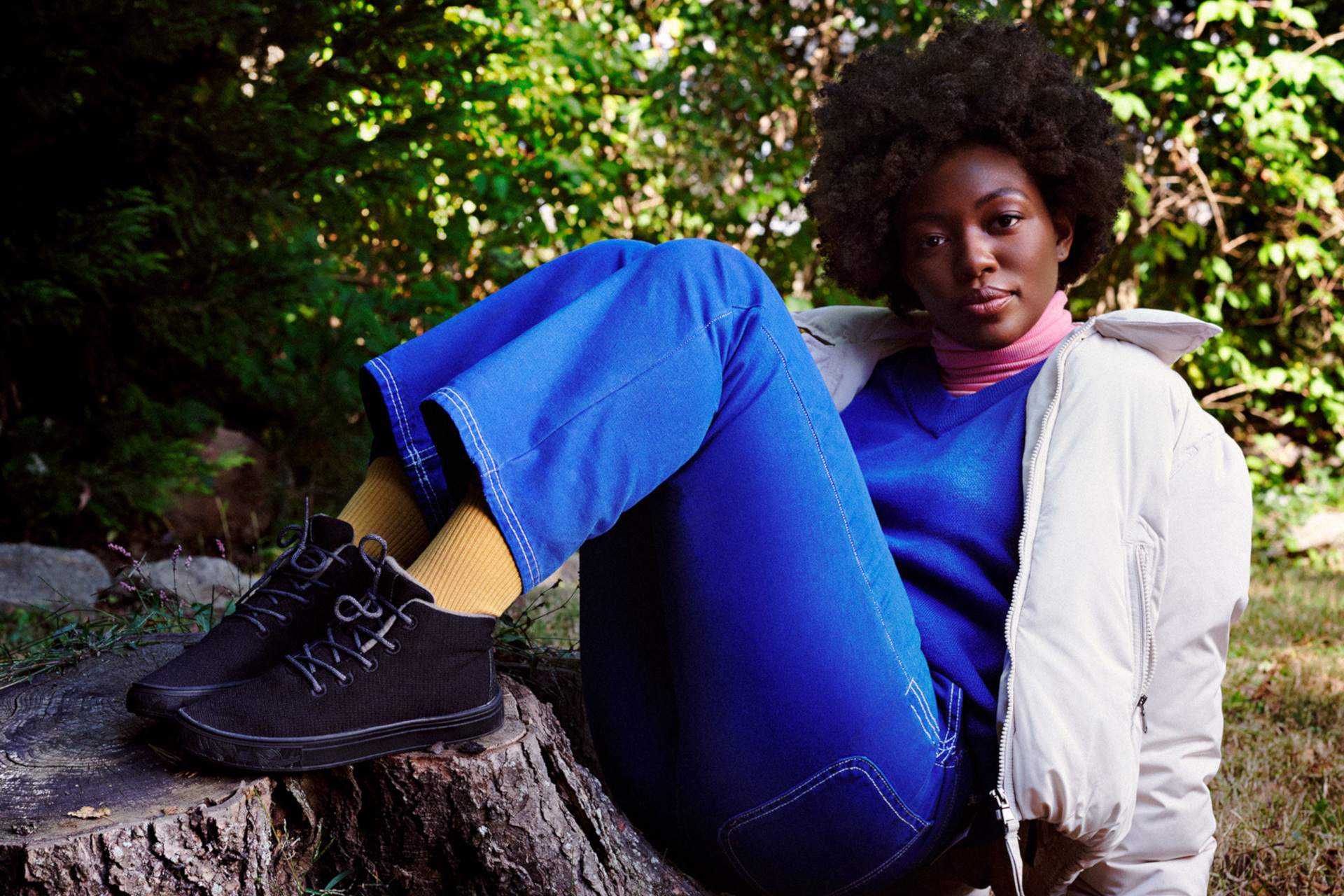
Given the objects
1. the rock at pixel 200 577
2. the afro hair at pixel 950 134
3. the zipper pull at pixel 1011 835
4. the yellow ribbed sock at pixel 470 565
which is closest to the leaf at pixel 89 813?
the yellow ribbed sock at pixel 470 565

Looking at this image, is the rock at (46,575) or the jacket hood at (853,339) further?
the rock at (46,575)

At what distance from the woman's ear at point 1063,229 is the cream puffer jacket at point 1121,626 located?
46 cm

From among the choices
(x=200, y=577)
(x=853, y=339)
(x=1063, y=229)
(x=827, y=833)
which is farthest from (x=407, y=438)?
(x=200, y=577)

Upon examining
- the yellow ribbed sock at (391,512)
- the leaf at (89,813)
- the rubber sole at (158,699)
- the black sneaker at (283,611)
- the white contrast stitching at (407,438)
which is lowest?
the leaf at (89,813)

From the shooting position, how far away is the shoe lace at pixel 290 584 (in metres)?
1.36

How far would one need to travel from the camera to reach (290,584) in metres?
1.38

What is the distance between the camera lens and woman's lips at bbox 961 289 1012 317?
1.71 meters

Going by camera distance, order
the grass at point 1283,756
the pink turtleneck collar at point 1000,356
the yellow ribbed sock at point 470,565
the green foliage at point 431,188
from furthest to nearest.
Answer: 1. the green foliage at point 431,188
2. the grass at point 1283,756
3. the pink turtleneck collar at point 1000,356
4. the yellow ribbed sock at point 470,565

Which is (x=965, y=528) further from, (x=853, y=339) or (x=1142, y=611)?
(x=853, y=339)

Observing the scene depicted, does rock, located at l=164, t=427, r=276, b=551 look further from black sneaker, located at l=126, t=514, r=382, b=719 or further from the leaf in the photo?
the leaf

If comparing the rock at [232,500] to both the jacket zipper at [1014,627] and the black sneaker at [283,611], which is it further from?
the jacket zipper at [1014,627]

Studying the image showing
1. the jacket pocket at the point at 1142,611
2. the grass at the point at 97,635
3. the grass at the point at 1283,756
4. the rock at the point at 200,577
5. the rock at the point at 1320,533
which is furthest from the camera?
the rock at the point at 1320,533

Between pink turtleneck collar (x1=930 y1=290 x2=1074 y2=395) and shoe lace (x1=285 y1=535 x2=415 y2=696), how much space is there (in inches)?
40.7

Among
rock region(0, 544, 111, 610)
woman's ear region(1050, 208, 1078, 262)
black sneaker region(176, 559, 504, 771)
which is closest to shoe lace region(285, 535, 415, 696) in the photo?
black sneaker region(176, 559, 504, 771)
